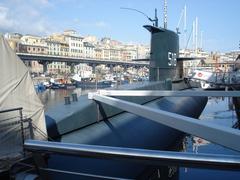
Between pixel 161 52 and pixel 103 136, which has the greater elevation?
pixel 161 52

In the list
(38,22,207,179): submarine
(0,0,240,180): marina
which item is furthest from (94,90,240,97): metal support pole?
(38,22,207,179): submarine

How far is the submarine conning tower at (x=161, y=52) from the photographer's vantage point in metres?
14.7

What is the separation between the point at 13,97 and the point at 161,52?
1157cm

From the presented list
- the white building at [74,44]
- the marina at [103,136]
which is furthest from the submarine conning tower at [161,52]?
the white building at [74,44]

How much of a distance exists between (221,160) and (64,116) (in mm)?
4892

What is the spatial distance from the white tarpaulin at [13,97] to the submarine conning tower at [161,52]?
10822 mm

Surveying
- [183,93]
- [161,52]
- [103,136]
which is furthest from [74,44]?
[103,136]

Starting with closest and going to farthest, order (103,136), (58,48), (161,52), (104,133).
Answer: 1. (103,136)
2. (104,133)
3. (161,52)
4. (58,48)

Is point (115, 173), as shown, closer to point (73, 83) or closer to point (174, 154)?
point (174, 154)

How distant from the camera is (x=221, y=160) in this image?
1.66 m

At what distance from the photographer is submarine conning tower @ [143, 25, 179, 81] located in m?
14.7

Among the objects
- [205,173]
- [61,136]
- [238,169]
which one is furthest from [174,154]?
[205,173]

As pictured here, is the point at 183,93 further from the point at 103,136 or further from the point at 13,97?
the point at 13,97

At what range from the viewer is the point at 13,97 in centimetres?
411
